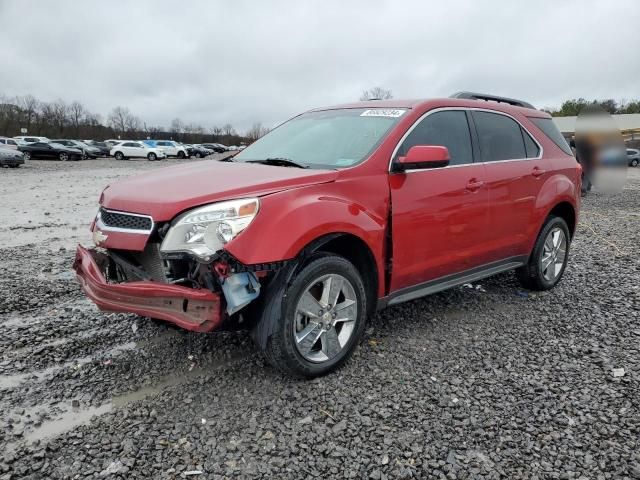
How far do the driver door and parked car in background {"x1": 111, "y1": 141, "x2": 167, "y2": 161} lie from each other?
41.3m

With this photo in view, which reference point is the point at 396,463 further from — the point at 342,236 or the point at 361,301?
the point at 342,236

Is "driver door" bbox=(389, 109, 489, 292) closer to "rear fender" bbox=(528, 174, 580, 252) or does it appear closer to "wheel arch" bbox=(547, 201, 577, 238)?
"rear fender" bbox=(528, 174, 580, 252)

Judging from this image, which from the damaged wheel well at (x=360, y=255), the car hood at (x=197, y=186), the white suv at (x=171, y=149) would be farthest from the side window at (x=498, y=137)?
the white suv at (x=171, y=149)

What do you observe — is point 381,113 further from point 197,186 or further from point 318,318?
point 318,318

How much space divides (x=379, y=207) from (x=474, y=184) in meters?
1.10

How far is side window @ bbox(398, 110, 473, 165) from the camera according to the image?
12.3 ft

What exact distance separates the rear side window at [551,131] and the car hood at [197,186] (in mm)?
2901

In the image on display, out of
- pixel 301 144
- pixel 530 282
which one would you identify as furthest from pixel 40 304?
pixel 530 282

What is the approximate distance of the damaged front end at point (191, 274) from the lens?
2.72 m

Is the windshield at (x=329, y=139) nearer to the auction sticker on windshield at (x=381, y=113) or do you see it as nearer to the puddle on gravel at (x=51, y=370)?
the auction sticker on windshield at (x=381, y=113)

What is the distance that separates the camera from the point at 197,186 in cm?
306

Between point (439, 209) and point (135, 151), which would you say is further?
point (135, 151)

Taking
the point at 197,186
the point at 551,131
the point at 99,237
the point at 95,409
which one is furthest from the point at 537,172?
the point at 95,409

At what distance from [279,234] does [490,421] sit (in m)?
1.60
